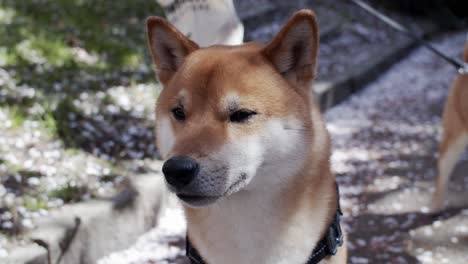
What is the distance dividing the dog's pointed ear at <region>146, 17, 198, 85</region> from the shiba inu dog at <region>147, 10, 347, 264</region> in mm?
83

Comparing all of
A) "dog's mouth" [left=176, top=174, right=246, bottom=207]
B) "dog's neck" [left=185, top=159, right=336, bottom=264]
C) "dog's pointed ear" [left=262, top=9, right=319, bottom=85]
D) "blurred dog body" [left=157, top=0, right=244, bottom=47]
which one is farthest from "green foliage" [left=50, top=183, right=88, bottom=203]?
"dog's pointed ear" [left=262, top=9, right=319, bottom=85]

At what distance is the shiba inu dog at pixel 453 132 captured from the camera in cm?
365

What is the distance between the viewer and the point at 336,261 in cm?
207

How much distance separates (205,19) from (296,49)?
47.7 inches

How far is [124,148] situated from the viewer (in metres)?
4.26

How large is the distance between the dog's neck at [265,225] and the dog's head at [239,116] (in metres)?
0.08

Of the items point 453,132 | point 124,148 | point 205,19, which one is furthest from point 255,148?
point 124,148

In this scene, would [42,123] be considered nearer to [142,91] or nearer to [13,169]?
[13,169]

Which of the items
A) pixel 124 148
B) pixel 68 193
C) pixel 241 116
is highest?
pixel 241 116

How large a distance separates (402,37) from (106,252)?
7.25m

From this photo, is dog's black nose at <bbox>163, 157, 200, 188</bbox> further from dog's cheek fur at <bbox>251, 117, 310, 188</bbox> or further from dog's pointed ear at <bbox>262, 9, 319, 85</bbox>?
dog's pointed ear at <bbox>262, 9, 319, 85</bbox>

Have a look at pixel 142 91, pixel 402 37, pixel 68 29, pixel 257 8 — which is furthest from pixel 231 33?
pixel 402 37

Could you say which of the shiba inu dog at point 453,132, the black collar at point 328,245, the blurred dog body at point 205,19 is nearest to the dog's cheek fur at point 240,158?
the black collar at point 328,245

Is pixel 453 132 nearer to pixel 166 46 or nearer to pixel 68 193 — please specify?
pixel 166 46
